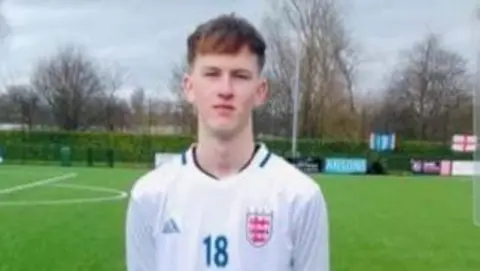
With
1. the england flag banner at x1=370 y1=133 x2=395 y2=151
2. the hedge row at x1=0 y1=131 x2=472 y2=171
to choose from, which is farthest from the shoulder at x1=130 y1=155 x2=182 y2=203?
the england flag banner at x1=370 y1=133 x2=395 y2=151

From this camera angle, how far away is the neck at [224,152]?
2.80m

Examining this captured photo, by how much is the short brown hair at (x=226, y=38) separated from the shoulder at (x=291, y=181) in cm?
31

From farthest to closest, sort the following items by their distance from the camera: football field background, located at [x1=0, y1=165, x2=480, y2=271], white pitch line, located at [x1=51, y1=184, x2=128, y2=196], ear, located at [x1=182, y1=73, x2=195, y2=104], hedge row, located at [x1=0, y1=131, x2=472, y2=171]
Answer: hedge row, located at [x1=0, y1=131, x2=472, y2=171] < white pitch line, located at [x1=51, y1=184, x2=128, y2=196] < football field background, located at [x1=0, y1=165, x2=480, y2=271] < ear, located at [x1=182, y1=73, x2=195, y2=104]

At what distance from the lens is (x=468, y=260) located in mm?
13781

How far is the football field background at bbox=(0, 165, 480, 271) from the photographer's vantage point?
13.0 m

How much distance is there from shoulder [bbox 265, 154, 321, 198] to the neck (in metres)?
0.08

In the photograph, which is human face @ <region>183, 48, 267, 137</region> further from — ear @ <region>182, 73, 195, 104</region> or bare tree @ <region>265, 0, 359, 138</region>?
bare tree @ <region>265, 0, 359, 138</region>

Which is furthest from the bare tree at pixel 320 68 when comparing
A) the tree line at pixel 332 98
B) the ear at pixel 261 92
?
the ear at pixel 261 92

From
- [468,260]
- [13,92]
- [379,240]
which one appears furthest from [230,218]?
[13,92]

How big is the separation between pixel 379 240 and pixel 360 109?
52143 mm

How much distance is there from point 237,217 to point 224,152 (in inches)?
7.3

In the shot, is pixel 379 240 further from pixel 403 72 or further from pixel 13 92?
pixel 13 92

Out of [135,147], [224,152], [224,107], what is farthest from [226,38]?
[135,147]

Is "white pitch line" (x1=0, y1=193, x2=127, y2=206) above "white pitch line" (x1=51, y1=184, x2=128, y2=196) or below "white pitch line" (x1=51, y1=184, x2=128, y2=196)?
above
